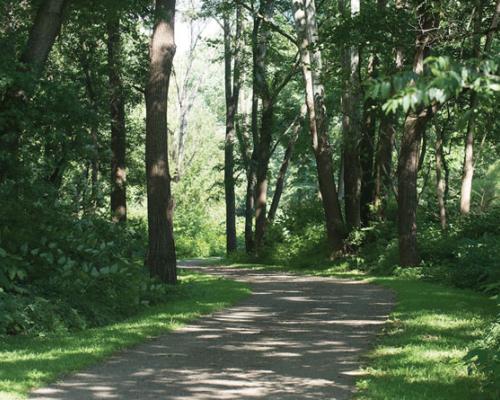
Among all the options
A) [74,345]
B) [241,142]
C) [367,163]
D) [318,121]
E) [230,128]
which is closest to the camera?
[74,345]

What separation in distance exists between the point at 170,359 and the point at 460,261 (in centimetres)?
1110

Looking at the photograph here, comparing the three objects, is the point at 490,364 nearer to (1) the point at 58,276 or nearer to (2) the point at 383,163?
(1) the point at 58,276

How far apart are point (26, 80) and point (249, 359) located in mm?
6715

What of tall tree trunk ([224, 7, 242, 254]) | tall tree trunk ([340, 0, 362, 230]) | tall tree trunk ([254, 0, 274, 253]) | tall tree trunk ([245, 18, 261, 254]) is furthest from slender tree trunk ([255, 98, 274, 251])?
tall tree trunk ([340, 0, 362, 230])

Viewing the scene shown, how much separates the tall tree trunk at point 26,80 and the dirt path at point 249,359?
4622 mm

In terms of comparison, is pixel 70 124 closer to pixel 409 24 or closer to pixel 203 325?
pixel 203 325

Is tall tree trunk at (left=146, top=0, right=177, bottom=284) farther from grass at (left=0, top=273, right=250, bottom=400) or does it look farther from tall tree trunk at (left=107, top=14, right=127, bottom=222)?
tall tree trunk at (left=107, top=14, right=127, bottom=222)

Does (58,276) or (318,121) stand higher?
(318,121)

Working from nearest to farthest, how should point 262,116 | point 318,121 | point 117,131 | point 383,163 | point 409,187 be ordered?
point 409,187
point 117,131
point 318,121
point 383,163
point 262,116

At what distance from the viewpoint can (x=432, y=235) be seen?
22.8 m

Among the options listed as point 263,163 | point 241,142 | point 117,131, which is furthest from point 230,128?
point 117,131

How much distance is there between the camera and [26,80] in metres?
12.7

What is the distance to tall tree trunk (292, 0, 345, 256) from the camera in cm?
→ 2520

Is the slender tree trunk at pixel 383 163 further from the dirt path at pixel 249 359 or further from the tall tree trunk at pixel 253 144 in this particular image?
the dirt path at pixel 249 359
